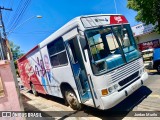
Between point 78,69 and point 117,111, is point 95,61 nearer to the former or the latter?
point 78,69

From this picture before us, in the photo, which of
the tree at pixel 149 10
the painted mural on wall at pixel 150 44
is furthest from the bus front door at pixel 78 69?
the painted mural on wall at pixel 150 44

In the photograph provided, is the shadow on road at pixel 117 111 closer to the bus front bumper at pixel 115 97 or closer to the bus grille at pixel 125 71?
the bus front bumper at pixel 115 97

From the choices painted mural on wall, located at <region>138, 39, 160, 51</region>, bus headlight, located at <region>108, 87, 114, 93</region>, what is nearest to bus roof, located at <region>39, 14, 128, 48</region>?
bus headlight, located at <region>108, 87, 114, 93</region>

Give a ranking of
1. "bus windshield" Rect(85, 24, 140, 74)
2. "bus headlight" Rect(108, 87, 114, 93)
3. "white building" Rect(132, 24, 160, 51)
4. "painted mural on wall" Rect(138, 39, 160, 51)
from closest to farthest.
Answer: "bus headlight" Rect(108, 87, 114, 93)
"bus windshield" Rect(85, 24, 140, 74)
"painted mural on wall" Rect(138, 39, 160, 51)
"white building" Rect(132, 24, 160, 51)

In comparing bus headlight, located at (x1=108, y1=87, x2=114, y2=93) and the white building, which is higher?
the white building

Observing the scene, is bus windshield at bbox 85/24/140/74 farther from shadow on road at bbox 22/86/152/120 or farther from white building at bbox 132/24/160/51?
white building at bbox 132/24/160/51

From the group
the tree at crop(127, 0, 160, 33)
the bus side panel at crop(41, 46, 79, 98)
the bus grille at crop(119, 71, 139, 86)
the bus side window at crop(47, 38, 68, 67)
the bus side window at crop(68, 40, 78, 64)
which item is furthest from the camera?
the tree at crop(127, 0, 160, 33)

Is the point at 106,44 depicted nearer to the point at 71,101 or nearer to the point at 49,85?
the point at 71,101

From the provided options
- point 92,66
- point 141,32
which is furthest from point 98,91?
point 141,32

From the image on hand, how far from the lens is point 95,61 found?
18.3ft

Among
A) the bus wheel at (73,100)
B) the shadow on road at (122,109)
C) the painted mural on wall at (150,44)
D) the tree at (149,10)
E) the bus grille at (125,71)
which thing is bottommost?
the shadow on road at (122,109)

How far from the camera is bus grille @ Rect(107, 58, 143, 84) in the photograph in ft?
18.6

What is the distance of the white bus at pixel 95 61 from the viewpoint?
18.1 feet

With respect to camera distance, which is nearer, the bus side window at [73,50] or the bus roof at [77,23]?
the bus roof at [77,23]
